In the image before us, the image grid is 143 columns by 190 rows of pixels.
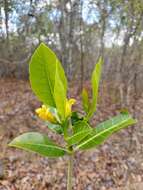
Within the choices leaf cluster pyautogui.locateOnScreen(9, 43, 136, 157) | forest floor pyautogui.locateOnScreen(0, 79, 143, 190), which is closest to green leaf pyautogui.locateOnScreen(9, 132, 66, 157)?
leaf cluster pyautogui.locateOnScreen(9, 43, 136, 157)

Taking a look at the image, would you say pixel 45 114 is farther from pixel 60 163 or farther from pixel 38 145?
pixel 60 163

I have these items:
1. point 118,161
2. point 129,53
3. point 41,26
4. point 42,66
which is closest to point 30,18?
point 41,26

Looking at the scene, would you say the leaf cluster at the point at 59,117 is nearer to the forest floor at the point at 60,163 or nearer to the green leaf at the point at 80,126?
the green leaf at the point at 80,126

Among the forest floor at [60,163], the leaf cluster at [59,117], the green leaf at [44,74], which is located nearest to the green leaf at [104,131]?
the leaf cluster at [59,117]

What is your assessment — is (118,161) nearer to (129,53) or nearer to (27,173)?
(27,173)

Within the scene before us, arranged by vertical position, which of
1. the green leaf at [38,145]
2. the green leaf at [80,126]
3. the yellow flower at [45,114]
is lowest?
the green leaf at [38,145]
